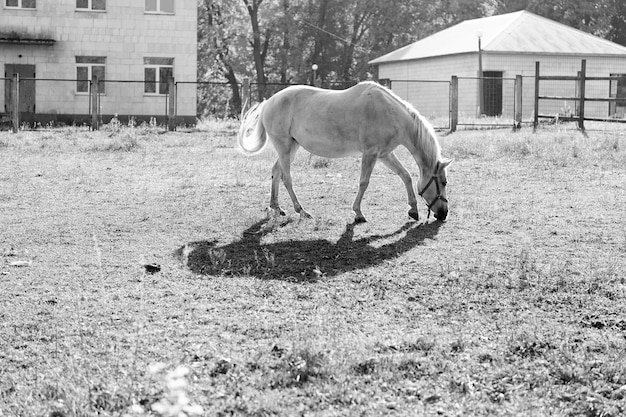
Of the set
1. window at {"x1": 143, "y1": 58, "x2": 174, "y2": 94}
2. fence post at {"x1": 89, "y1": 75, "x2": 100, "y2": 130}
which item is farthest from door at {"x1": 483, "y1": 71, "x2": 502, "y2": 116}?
fence post at {"x1": 89, "y1": 75, "x2": 100, "y2": 130}

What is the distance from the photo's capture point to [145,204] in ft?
38.4

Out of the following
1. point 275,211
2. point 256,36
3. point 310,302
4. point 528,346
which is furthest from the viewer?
point 256,36

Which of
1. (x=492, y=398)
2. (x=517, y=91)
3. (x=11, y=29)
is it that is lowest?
(x=492, y=398)

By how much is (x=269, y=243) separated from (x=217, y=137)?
1601 centimetres

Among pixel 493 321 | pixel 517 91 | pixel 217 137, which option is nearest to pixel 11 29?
pixel 217 137

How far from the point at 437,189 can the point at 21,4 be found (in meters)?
25.8

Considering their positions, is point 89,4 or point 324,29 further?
point 324,29

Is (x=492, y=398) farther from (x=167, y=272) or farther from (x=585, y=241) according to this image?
(x=585, y=241)

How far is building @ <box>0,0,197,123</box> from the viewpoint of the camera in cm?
3241

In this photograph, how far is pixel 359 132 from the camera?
407 inches

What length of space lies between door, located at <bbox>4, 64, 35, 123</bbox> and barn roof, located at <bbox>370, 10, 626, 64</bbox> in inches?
634

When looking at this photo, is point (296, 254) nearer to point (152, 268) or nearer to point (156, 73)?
point (152, 268)

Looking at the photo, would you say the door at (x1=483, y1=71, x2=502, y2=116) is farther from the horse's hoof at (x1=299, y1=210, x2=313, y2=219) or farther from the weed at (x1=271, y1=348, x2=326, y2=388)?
the weed at (x1=271, y1=348, x2=326, y2=388)

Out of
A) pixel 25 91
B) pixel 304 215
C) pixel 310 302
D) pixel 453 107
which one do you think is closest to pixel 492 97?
pixel 453 107
